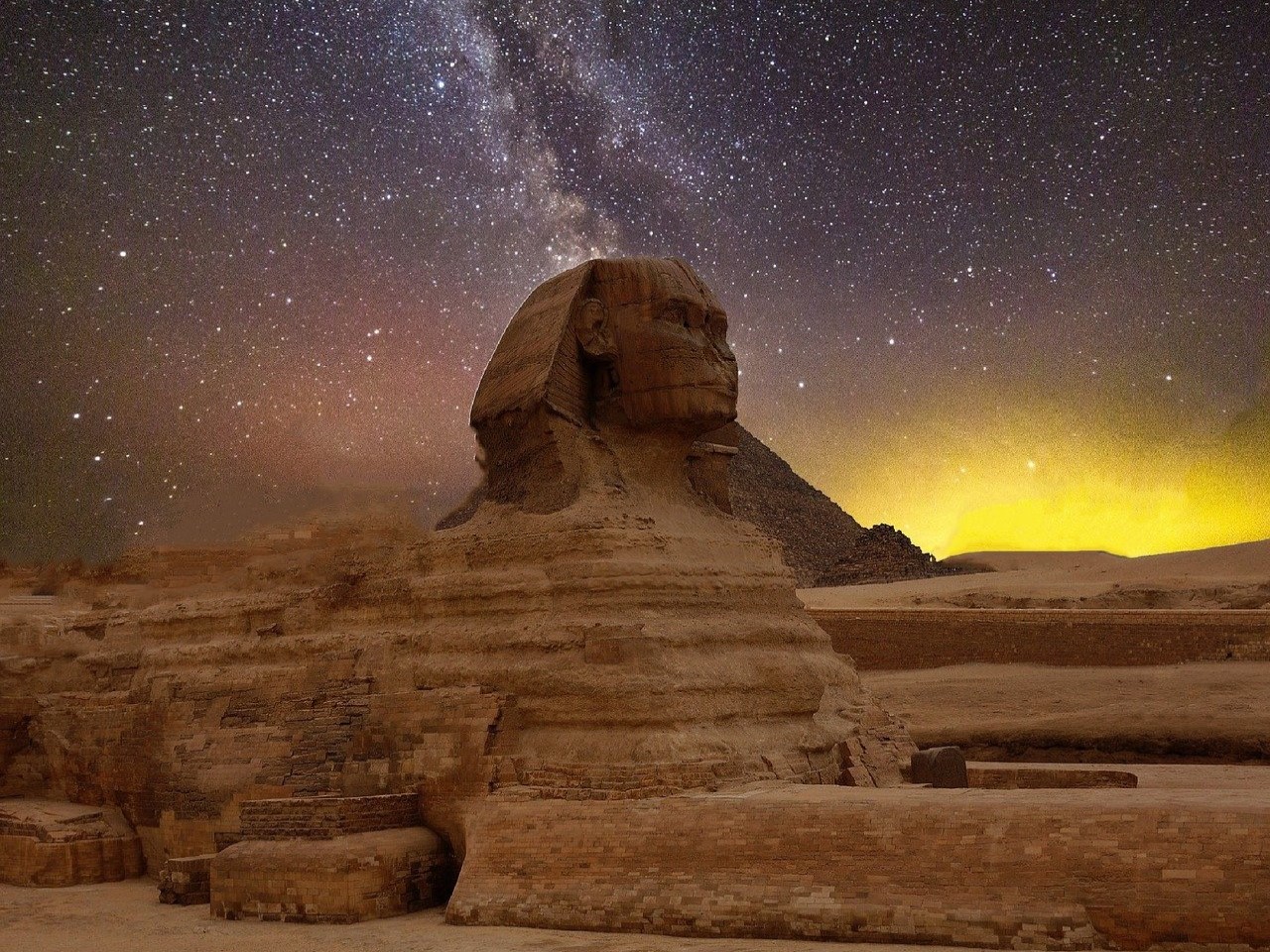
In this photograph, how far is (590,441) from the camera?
26.1 feet

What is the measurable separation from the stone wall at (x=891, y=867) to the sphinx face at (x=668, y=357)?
2652mm

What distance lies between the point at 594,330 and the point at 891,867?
13.3 ft

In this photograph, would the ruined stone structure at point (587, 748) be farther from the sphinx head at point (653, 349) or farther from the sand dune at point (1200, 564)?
the sand dune at point (1200, 564)

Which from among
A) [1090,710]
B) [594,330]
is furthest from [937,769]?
[1090,710]

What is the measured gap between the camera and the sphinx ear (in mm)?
8039

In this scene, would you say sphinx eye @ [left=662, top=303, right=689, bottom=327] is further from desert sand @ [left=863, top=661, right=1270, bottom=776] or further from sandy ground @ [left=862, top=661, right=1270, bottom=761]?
sandy ground @ [left=862, top=661, right=1270, bottom=761]

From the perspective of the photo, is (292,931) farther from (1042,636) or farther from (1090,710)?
(1042,636)

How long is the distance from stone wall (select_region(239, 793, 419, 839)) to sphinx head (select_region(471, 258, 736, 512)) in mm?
1976

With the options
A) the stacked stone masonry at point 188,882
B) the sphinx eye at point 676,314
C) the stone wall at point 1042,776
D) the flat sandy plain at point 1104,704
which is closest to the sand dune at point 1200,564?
the flat sandy plain at point 1104,704

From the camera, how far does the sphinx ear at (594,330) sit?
804cm

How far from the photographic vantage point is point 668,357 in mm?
7887

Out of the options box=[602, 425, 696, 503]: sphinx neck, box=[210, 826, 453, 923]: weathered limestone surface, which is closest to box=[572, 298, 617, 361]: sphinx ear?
box=[602, 425, 696, 503]: sphinx neck

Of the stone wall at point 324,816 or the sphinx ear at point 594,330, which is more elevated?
the sphinx ear at point 594,330

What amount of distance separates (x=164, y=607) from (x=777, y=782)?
5.84m
